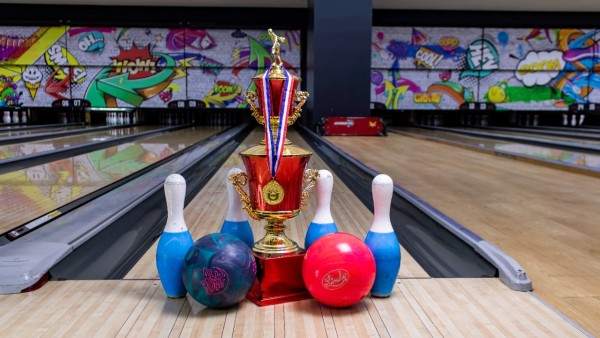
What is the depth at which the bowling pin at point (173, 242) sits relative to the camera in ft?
4.32

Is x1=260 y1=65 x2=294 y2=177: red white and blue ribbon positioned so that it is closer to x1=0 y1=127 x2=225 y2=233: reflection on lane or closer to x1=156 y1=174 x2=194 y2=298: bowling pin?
x1=156 y1=174 x2=194 y2=298: bowling pin

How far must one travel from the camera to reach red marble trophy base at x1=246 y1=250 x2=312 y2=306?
4.38ft

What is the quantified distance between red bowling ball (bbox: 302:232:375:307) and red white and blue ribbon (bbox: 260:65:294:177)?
0.76ft

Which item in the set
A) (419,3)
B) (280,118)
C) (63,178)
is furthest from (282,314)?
(419,3)

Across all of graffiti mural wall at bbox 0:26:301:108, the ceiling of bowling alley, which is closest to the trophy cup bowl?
the ceiling of bowling alley

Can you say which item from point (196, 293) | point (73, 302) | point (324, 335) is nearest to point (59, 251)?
point (73, 302)

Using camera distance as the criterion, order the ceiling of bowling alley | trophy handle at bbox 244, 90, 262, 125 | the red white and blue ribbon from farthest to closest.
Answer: the ceiling of bowling alley → trophy handle at bbox 244, 90, 262, 125 → the red white and blue ribbon

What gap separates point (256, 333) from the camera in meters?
1.16

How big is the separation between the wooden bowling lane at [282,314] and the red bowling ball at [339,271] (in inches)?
1.9

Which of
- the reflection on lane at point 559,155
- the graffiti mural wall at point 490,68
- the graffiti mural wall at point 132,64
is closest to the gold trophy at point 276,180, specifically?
the reflection on lane at point 559,155

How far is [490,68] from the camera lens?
947 cm

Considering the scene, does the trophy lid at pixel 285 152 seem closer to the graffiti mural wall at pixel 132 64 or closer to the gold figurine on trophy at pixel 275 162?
the gold figurine on trophy at pixel 275 162

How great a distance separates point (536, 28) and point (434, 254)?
8.87 meters

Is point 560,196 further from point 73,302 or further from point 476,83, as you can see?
point 476,83
